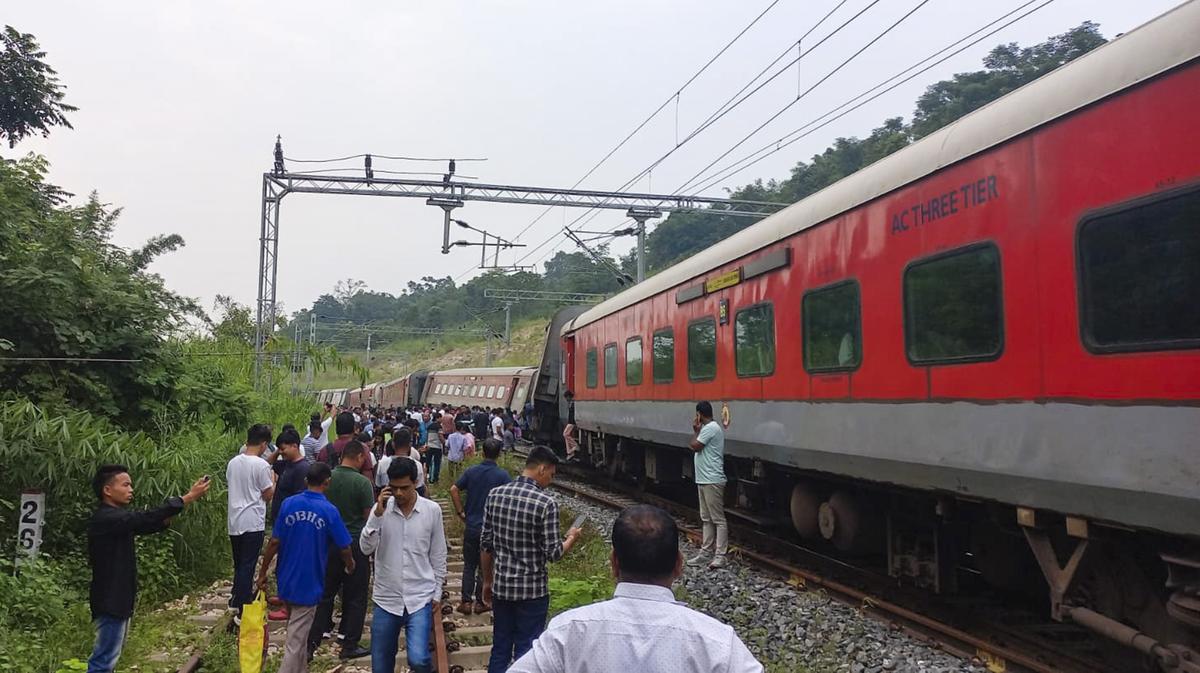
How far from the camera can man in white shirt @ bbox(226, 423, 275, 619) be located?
705 centimetres

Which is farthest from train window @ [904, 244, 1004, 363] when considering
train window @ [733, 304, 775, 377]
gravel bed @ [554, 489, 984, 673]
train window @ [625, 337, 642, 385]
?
train window @ [625, 337, 642, 385]

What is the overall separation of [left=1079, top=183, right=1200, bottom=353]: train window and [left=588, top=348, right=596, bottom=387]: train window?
11808 millimetres

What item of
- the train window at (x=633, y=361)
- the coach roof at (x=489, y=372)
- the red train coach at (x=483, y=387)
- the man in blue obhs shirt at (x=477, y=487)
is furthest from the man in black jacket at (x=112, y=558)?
the coach roof at (x=489, y=372)

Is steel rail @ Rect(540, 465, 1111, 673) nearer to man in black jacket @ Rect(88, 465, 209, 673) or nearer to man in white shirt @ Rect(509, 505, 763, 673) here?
man in white shirt @ Rect(509, 505, 763, 673)

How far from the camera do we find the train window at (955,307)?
5.34 metres

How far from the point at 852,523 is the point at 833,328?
1728mm

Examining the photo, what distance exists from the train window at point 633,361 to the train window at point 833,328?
17.8ft

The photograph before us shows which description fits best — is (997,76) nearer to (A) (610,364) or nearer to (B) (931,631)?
(A) (610,364)

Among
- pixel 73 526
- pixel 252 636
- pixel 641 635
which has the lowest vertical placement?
pixel 252 636

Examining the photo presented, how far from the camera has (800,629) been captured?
21.2 feet

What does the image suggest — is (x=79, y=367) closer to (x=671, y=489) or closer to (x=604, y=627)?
(x=671, y=489)

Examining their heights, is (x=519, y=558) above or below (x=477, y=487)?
below

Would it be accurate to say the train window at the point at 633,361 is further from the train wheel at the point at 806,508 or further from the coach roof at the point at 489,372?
the coach roof at the point at 489,372

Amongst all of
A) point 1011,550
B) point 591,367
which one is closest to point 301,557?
point 1011,550
